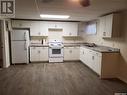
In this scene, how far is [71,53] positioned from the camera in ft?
21.8

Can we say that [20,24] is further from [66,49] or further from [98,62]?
[98,62]

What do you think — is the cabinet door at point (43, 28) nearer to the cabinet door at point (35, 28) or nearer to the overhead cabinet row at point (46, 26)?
the overhead cabinet row at point (46, 26)

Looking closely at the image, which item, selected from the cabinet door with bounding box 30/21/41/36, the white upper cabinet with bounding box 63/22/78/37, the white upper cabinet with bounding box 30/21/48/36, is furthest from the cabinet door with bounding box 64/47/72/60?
the cabinet door with bounding box 30/21/41/36

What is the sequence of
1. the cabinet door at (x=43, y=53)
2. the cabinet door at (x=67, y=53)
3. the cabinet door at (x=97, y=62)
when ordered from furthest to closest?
1. the cabinet door at (x=67, y=53)
2. the cabinet door at (x=43, y=53)
3. the cabinet door at (x=97, y=62)

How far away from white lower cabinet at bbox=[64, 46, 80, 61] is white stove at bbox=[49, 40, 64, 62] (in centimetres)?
25

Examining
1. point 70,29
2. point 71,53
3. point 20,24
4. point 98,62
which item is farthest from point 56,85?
point 20,24

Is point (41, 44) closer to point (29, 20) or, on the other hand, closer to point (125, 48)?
point (29, 20)

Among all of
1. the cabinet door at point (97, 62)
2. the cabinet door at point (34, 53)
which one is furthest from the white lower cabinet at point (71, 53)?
the cabinet door at point (97, 62)

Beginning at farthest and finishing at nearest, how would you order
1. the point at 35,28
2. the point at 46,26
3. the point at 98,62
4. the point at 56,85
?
the point at 46,26, the point at 35,28, the point at 98,62, the point at 56,85

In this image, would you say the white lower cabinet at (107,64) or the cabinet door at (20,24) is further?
the cabinet door at (20,24)

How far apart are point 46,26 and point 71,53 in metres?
1.96

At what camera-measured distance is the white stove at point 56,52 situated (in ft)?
20.9

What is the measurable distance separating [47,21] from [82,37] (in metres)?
2.21

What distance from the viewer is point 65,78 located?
4.21 metres
